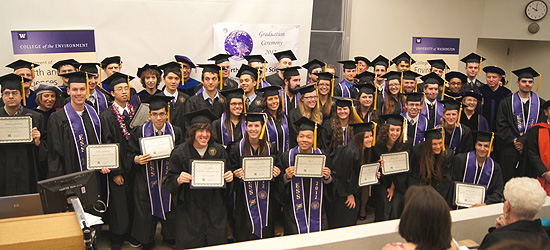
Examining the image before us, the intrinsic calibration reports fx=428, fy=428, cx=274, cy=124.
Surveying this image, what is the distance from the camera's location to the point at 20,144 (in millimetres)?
4469

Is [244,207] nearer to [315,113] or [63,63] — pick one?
[315,113]

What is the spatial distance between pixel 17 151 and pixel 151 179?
1430mm

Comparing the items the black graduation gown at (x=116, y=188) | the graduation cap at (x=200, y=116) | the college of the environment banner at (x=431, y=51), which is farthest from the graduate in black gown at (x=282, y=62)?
the college of the environment banner at (x=431, y=51)

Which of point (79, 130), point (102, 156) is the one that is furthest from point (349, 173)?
point (79, 130)

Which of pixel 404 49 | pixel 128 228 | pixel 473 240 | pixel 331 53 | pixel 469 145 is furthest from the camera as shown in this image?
pixel 404 49

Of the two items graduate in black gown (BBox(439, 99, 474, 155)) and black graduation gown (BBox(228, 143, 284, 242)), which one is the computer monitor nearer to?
black graduation gown (BBox(228, 143, 284, 242))

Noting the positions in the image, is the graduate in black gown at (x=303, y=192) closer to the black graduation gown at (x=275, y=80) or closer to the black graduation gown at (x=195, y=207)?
the black graduation gown at (x=195, y=207)

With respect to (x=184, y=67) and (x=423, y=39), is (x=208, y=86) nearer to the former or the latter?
(x=184, y=67)

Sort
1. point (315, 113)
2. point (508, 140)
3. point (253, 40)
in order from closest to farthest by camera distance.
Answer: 1. point (315, 113)
2. point (508, 140)
3. point (253, 40)

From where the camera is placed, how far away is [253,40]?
291 inches

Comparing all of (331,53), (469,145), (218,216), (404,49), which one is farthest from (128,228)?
(404,49)

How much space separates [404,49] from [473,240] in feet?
19.8

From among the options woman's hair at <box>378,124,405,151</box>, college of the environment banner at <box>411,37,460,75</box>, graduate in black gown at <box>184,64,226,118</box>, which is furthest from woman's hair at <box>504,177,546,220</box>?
college of the environment banner at <box>411,37,460,75</box>

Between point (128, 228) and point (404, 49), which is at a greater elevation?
point (404, 49)
